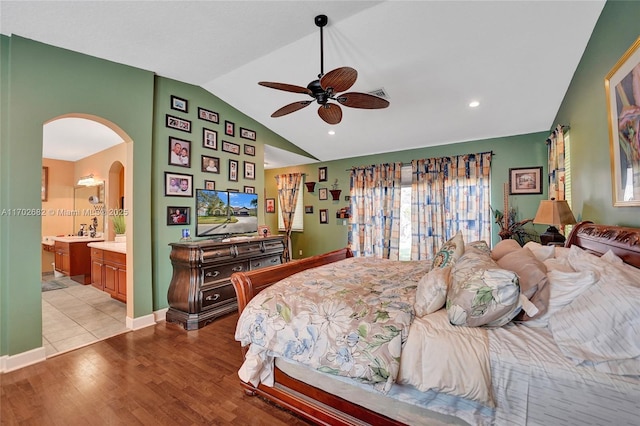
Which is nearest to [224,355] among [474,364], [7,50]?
[474,364]

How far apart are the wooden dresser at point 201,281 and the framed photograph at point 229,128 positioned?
187 centimetres

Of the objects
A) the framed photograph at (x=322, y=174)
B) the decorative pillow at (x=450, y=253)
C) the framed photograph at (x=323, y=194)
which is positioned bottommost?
the decorative pillow at (x=450, y=253)

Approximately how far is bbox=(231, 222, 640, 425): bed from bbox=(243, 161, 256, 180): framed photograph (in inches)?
124

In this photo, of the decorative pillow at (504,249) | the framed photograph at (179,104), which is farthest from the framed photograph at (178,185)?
the decorative pillow at (504,249)

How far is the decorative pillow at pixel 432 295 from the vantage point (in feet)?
5.11

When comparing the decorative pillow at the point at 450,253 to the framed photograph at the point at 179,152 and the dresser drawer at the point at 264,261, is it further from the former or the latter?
the framed photograph at the point at 179,152

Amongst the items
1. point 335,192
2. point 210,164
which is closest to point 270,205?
point 335,192

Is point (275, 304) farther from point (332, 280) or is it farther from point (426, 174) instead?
point (426, 174)

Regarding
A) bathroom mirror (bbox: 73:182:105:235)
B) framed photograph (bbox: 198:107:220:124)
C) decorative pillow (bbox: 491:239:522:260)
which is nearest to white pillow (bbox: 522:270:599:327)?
decorative pillow (bbox: 491:239:522:260)

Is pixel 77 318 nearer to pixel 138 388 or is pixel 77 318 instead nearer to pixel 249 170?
pixel 138 388

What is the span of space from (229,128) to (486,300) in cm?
426

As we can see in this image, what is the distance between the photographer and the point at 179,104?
369 centimetres

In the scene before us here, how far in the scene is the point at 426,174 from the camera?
5.12 meters

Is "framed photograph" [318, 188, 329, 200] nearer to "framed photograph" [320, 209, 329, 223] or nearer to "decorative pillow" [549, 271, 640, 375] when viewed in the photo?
"framed photograph" [320, 209, 329, 223]
